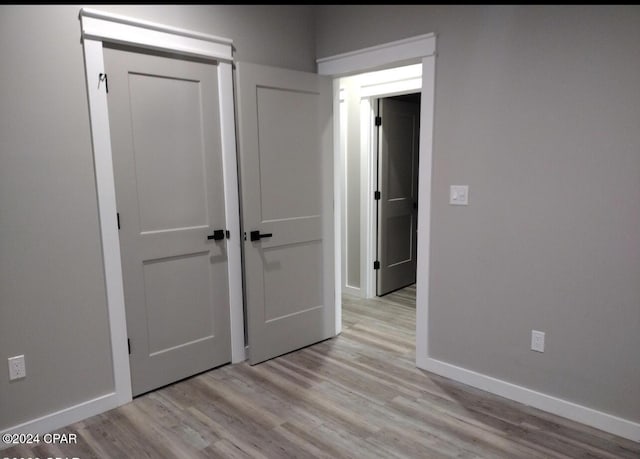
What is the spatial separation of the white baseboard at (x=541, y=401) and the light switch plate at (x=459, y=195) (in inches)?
40.5

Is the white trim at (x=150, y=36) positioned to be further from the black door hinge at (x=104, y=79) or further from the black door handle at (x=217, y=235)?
the black door handle at (x=217, y=235)

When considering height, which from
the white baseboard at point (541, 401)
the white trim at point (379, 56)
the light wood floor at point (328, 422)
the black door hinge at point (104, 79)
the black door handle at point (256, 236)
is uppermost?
the white trim at point (379, 56)

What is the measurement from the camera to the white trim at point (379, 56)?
2.68 metres

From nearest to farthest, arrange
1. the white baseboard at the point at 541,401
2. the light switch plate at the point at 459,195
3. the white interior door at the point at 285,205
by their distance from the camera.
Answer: the white baseboard at the point at 541,401 → the light switch plate at the point at 459,195 → the white interior door at the point at 285,205

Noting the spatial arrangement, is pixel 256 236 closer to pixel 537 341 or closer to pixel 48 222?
pixel 48 222

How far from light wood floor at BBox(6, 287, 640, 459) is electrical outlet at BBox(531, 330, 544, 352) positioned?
0.34m

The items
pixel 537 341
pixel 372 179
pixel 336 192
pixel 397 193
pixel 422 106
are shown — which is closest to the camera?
pixel 537 341

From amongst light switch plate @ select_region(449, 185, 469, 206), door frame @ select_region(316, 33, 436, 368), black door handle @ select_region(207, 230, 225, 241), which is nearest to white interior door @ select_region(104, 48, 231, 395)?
black door handle @ select_region(207, 230, 225, 241)

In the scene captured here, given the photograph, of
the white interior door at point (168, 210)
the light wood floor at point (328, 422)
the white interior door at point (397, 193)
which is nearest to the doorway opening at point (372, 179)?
the white interior door at point (397, 193)

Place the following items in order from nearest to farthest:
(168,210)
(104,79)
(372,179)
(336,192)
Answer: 1. (104,79)
2. (168,210)
3. (336,192)
4. (372,179)

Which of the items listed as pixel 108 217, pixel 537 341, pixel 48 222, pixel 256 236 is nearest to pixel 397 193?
pixel 256 236

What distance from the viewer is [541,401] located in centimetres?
244

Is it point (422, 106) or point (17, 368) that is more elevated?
point (422, 106)

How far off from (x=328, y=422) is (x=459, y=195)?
1.48 meters
